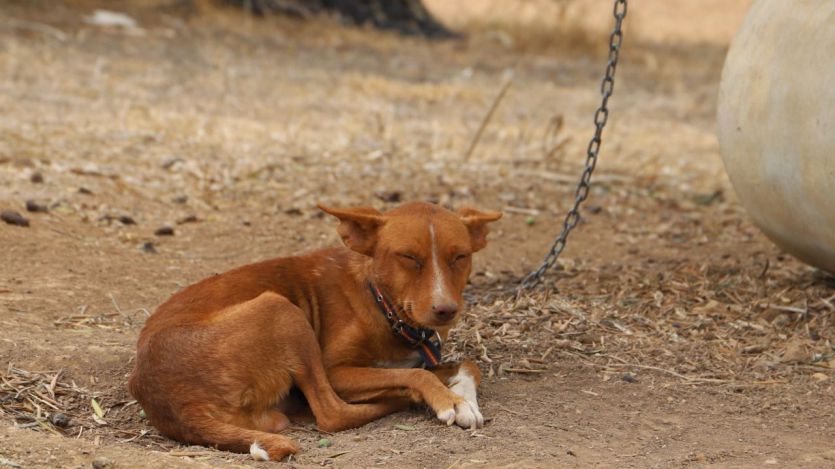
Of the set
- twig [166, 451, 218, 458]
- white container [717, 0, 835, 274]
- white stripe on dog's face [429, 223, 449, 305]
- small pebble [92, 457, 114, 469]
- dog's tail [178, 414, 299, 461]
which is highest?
white container [717, 0, 835, 274]

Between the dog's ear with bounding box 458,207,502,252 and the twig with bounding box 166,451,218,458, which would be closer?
the twig with bounding box 166,451,218,458

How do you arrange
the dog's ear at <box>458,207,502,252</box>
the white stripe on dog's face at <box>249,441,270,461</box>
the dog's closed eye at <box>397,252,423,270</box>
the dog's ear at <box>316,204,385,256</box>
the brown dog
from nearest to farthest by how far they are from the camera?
the white stripe on dog's face at <box>249,441,270,461</box> < the brown dog < the dog's closed eye at <box>397,252,423,270</box> < the dog's ear at <box>316,204,385,256</box> < the dog's ear at <box>458,207,502,252</box>

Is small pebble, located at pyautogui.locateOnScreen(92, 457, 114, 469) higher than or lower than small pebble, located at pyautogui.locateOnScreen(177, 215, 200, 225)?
higher

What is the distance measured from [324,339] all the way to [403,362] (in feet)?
1.28

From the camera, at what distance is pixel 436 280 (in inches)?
191

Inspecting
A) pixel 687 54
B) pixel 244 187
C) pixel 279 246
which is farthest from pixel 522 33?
pixel 279 246

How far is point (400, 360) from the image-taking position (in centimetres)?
532

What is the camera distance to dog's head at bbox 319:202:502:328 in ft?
15.9

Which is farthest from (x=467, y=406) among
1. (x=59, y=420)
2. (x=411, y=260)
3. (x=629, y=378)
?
(x=59, y=420)

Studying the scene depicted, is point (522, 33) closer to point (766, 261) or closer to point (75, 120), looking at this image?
point (75, 120)

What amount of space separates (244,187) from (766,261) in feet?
12.9

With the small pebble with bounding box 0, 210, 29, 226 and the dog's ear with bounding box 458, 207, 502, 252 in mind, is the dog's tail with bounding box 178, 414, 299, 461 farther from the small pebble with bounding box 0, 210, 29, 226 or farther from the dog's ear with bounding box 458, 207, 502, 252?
the small pebble with bounding box 0, 210, 29, 226

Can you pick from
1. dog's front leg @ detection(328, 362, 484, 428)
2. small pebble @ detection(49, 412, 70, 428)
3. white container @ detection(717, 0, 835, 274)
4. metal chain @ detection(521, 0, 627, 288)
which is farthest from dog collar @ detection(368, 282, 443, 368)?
white container @ detection(717, 0, 835, 274)

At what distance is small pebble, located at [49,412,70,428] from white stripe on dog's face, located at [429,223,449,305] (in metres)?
1.62
